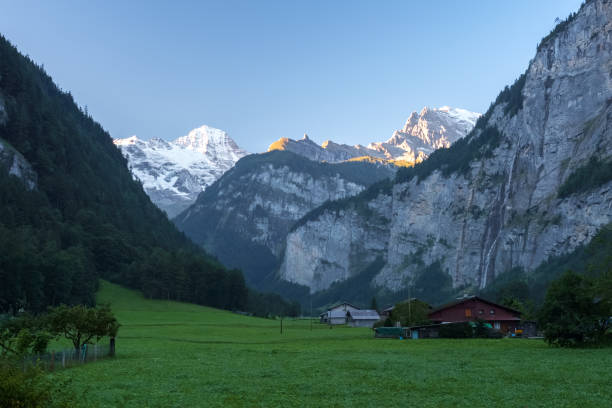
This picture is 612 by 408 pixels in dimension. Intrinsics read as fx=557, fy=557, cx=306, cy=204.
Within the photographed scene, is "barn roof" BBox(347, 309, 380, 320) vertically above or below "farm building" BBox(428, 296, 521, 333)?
below

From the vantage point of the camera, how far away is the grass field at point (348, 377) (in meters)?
29.5

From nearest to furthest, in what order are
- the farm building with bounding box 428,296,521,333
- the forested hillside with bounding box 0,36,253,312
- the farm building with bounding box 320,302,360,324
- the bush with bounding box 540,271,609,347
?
the bush with bounding box 540,271,609,347 → the farm building with bounding box 428,296,521,333 → the forested hillside with bounding box 0,36,253,312 → the farm building with bounding box 320,302,360,324

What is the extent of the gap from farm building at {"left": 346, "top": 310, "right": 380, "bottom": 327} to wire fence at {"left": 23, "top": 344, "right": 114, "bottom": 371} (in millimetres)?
114885

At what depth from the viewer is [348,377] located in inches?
1491

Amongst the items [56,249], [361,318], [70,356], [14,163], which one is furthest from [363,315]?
[70,356]

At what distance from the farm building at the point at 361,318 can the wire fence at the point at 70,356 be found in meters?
115

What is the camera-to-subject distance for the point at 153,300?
15262cm

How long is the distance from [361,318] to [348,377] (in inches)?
5058

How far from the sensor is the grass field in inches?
1162

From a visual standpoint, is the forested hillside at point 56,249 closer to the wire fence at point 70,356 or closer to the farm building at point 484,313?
the wire fence at point 70,356

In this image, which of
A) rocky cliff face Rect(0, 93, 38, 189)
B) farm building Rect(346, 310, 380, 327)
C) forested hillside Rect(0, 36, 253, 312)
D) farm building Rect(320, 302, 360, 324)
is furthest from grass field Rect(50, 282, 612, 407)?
rocky cliff face Rect(0, 93, 38, 189)

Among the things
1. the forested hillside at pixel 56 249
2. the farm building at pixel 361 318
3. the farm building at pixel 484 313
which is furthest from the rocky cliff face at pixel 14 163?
the farm building at pixel 484 313

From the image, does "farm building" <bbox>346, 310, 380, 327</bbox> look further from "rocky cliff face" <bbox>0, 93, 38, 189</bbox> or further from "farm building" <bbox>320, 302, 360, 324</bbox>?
"rocky cliff face" <bbox>0, 93, 38, 189</bbox>

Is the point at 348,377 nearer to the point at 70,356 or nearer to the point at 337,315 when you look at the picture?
the point at 70,356
